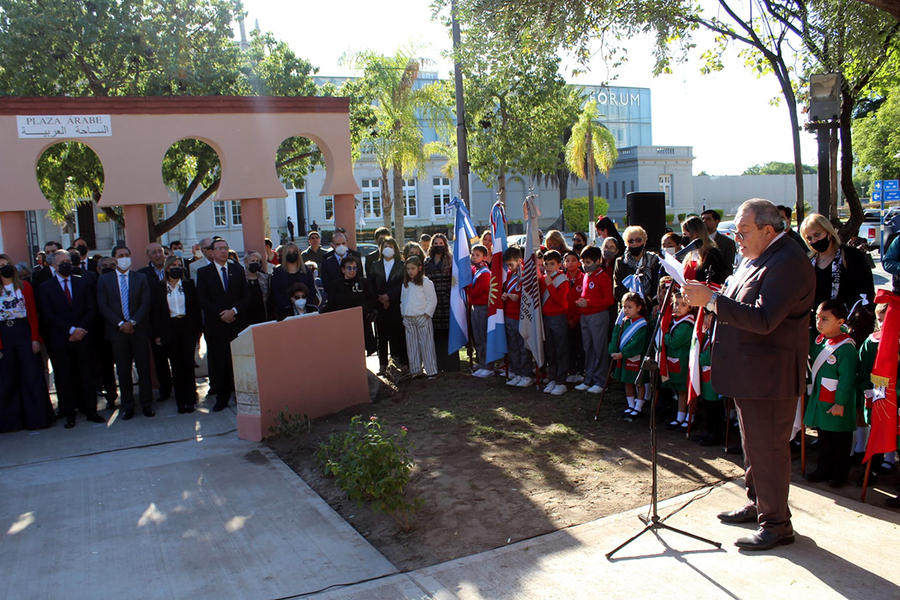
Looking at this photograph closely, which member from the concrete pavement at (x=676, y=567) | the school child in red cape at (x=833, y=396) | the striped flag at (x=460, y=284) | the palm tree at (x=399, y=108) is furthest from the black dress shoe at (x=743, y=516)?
Answer: the palm tree at (x=399, y=108)

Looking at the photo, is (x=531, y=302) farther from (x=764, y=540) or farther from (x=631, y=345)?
(x=764, y=540)

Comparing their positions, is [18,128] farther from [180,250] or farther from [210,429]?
[210,429]

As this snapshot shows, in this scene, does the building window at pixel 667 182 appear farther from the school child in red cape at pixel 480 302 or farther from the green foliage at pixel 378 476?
the green foliage at pixel 378 476

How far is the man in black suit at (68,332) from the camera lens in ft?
27.6

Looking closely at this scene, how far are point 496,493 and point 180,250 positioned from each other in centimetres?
937

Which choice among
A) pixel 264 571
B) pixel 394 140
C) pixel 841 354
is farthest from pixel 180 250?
pixel 394 140

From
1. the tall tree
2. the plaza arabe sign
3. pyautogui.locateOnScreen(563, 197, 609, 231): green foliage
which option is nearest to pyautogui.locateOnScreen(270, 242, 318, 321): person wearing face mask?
the plaza arabe sign

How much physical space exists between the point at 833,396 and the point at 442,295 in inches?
222

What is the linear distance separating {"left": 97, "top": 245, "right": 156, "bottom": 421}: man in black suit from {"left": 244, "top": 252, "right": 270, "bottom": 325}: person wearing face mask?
123cm

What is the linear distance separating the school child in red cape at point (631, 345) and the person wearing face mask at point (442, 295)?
118 inches

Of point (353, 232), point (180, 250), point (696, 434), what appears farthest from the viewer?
point (180, 250)

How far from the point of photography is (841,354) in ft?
18.2

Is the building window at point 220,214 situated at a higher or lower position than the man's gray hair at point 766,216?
higher

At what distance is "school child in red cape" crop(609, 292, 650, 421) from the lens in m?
7.50
